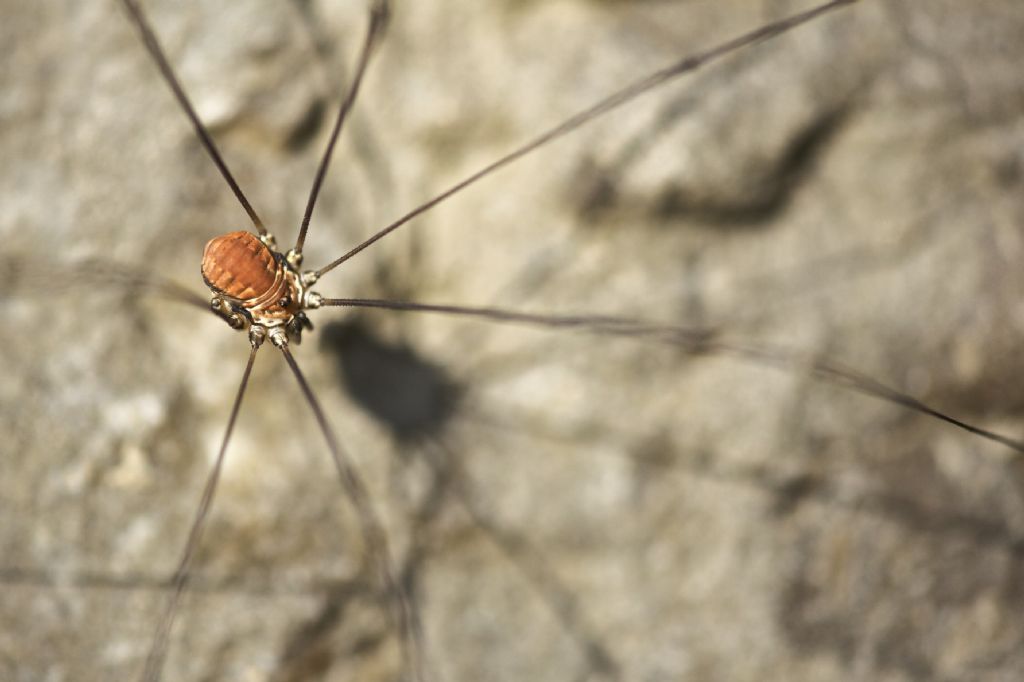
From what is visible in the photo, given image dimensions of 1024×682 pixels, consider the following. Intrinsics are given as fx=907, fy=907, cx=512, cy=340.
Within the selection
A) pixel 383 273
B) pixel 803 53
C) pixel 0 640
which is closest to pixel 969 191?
pixel 803 53

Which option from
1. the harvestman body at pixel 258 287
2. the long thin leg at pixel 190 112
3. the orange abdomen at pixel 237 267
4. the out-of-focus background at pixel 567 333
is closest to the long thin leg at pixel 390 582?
the out-of-focus background at pixel 567 333

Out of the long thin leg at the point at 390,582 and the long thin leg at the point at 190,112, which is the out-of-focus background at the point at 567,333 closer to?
the long thin leg at the point at 390,582

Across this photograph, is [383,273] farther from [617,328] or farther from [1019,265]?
[1019,265]

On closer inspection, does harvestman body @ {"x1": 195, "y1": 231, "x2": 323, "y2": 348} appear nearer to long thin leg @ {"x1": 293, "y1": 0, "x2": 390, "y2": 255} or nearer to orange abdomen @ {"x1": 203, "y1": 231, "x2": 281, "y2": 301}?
orange abdomen @ {"x1": 203, "y1": 231, "x2": 281, "y2": 301}

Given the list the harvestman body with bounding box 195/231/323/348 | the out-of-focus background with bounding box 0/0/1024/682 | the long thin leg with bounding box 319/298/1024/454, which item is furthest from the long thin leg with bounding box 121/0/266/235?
the long thin leg with bounding box 319/298/1024/454

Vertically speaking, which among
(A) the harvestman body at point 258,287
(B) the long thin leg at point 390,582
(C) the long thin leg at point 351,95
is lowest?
(B) the long thin leg at point 390,582
